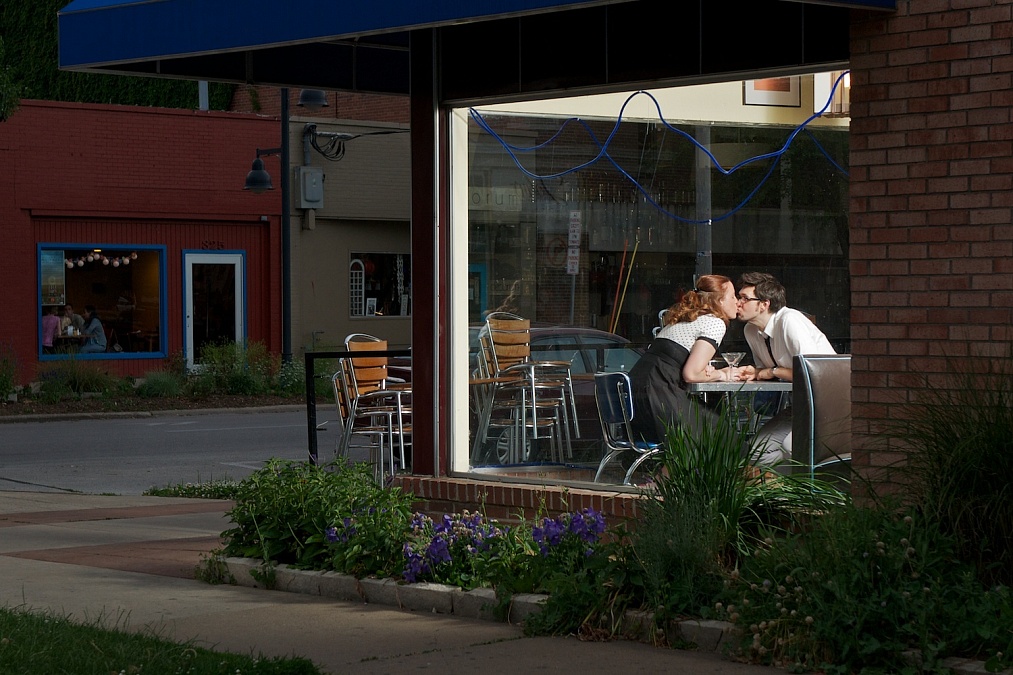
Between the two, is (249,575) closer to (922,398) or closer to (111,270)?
(922,398)

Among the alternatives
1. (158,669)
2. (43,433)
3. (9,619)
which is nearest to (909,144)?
(158,669)

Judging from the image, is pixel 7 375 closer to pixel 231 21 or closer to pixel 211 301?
pixel 211 301

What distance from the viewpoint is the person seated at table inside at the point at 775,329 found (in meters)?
8.34

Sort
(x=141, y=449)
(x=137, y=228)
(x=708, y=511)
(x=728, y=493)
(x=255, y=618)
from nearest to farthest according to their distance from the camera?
(x=708, y=511)
(x=728, y=493)
(x=255, y=618)
(x=141, y=449)
(x=137, y=228)

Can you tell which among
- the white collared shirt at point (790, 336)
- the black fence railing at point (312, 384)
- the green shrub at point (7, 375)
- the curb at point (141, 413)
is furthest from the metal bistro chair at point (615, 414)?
the green shrub at point (7, 375)

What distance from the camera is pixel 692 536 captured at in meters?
6.21

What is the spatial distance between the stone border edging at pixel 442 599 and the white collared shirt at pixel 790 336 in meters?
2.60

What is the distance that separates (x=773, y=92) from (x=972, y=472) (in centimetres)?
304

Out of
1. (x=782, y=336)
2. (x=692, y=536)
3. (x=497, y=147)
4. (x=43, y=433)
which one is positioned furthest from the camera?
(x=43, y=433)

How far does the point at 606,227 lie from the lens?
28.9 feet

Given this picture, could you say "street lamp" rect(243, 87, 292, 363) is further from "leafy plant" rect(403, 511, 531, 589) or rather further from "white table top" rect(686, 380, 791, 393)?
"leafy plant" rect(403, 511, 531, 589)

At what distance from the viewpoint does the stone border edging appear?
19.4 ft

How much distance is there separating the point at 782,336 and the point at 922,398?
2.06 meters

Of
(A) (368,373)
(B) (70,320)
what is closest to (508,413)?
(A) (368,373)
